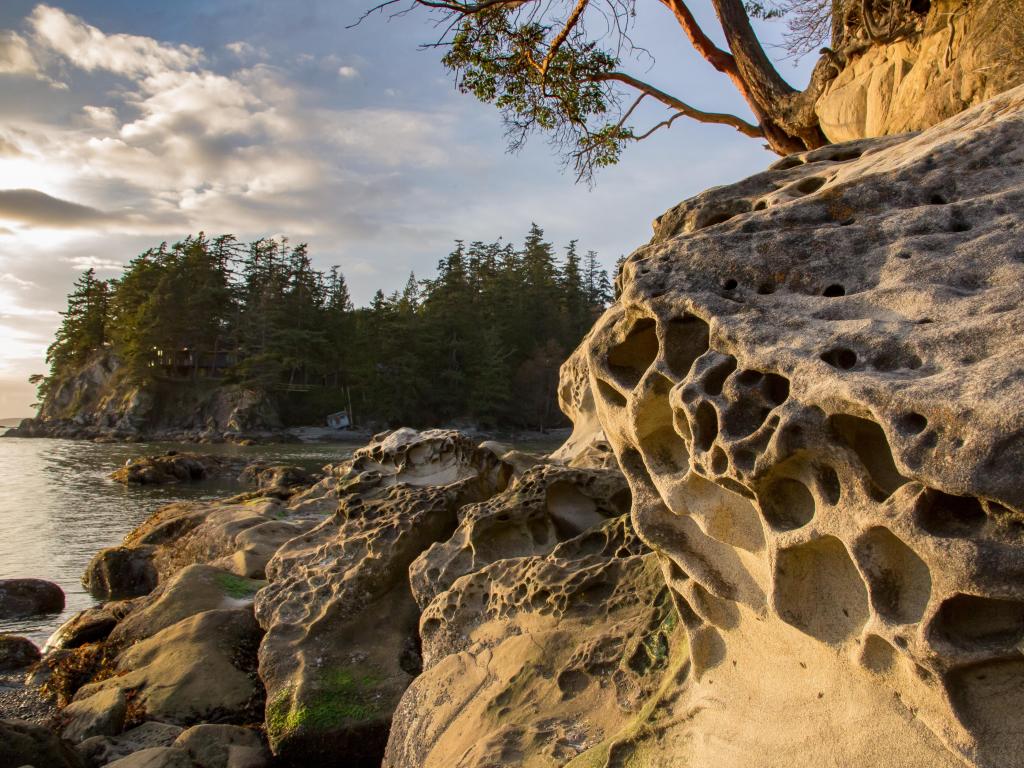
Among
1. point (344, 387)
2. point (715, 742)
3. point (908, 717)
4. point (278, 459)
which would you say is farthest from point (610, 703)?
point (344, 387)

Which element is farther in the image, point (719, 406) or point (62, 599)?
point (62, 599)

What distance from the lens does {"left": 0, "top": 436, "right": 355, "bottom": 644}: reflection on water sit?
40.2 ft

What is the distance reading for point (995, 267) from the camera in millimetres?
2746

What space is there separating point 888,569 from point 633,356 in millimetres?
1573

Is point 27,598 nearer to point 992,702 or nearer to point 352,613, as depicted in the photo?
point 352,613

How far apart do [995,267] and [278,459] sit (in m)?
32.5

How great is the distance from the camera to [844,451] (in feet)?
7.86

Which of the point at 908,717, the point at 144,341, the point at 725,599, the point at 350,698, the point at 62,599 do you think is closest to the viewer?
the point at 908,717

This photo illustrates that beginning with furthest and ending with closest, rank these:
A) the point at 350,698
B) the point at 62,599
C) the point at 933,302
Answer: the point at 62,599, the point at 350,698, the point at 933,302

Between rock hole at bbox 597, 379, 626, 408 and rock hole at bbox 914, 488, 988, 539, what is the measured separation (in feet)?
5.10

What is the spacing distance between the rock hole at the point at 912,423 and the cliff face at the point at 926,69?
4.98m

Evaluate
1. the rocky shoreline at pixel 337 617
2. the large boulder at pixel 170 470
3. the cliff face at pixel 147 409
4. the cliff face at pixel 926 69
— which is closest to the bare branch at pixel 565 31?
the cliff face at pixel 926 69

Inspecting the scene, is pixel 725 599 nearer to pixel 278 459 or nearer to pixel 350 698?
pixel 350 698

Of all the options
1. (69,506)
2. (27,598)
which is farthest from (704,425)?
(69,506)
